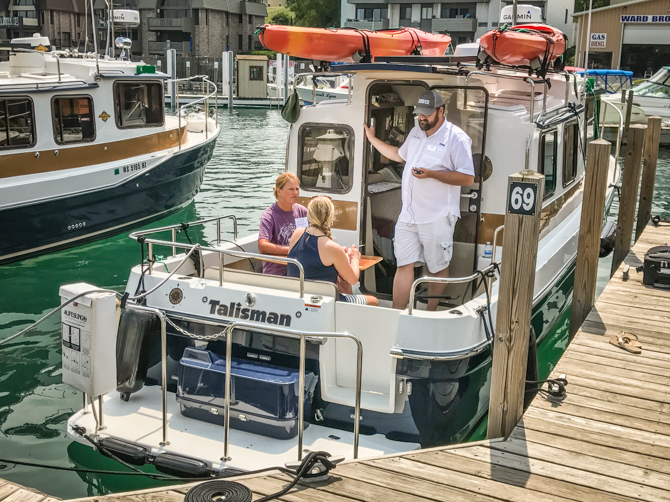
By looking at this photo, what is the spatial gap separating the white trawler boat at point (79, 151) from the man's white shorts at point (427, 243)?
21.5ft

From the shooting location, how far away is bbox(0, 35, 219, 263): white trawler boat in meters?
10.6

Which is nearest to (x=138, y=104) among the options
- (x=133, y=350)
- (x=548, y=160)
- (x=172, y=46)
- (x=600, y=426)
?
(x=548, y=160)

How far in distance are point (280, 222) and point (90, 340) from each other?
2.19m

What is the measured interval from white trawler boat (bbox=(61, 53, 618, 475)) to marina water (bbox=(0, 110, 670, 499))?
692 millimetres

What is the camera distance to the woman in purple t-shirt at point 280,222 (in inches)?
247

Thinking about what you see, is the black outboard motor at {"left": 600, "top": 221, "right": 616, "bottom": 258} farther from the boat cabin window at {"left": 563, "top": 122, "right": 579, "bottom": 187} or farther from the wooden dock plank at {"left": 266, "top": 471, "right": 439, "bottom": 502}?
the wooden dock plank at {"left": 266, "top": 471, "right": 439, "bottom": 502}

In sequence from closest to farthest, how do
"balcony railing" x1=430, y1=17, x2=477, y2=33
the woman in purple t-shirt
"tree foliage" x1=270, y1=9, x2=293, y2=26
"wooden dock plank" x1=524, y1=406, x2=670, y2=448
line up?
Answer: "wooden dock plank" x1=524, y1=406, x2=670, y2=448, the woman in purple t-shirt, "balcony railing" x1=430, y1=17, x2=477, y2=33, "tree foliage" x1=270, y1=9, x2=293, y2=26

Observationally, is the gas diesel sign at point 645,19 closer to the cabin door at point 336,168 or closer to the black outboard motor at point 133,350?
the cabin door at point 336,168

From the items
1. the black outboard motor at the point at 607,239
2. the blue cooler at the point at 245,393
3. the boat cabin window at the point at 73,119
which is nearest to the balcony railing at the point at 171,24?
the boat cabin window at the point at 73,119

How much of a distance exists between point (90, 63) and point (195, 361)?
852 cm

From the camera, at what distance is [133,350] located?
17.8 feet

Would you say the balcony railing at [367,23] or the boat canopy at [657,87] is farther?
the balcony railing at [367,23]

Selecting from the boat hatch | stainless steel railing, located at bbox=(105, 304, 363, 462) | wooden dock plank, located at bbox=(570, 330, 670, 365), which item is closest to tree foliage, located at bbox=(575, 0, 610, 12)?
the boat hatch

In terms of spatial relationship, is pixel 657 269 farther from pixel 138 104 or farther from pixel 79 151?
pixel 138 104
